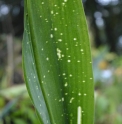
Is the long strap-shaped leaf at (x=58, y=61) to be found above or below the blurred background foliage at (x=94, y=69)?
above

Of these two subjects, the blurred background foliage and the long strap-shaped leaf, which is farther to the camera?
the blurred background foliage

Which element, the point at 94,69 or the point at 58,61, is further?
the point at 94,69

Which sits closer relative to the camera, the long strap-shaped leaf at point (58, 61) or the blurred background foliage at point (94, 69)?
the long strap-shaped leaf at point (58, 61)

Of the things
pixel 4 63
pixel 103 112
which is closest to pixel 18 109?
pixel 103 112

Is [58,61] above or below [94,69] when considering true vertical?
above

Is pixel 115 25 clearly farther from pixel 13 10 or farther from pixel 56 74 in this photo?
pixel 56 74

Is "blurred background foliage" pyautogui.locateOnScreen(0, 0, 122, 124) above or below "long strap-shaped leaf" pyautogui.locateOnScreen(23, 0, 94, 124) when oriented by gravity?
below
